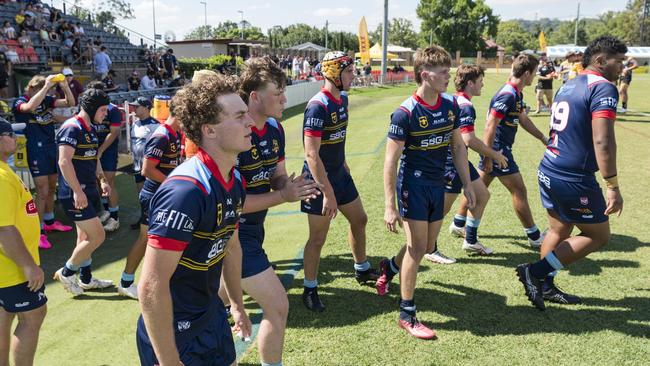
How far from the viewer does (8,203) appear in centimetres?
304

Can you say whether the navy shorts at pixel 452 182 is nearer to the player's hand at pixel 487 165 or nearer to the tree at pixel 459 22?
the player's hand at pixel 487 165

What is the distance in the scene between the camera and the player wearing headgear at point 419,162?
13.7ft

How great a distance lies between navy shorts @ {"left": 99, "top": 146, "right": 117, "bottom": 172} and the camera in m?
7.95

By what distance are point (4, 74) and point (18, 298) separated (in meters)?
14.6

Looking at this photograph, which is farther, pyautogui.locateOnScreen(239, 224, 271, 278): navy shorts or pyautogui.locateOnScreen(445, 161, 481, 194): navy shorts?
pyautogui.locateOnScreen(445, 161, 481, 194): navy shorts

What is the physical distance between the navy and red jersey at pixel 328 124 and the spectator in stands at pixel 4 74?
14.1m

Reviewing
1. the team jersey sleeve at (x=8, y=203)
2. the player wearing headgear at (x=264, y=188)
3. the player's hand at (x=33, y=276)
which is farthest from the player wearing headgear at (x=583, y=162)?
the team jersey sleeve at (x=8, y=203)

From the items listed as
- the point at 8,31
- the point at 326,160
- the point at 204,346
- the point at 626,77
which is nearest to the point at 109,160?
the point at 326,160

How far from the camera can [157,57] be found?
24.8 meters

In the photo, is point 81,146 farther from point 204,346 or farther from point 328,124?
point 204,346

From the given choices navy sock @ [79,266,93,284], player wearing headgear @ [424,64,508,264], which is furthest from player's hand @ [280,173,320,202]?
navy sock @ [79,266,93,284]

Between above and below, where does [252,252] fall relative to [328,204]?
below

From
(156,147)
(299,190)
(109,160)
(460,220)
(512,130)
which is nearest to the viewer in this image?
(299,190)

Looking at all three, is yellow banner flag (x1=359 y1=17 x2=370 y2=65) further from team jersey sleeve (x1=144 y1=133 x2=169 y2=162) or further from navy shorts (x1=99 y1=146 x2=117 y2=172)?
team jersey sleeve (x1=144 y1=133 x2=169 y2=162)
